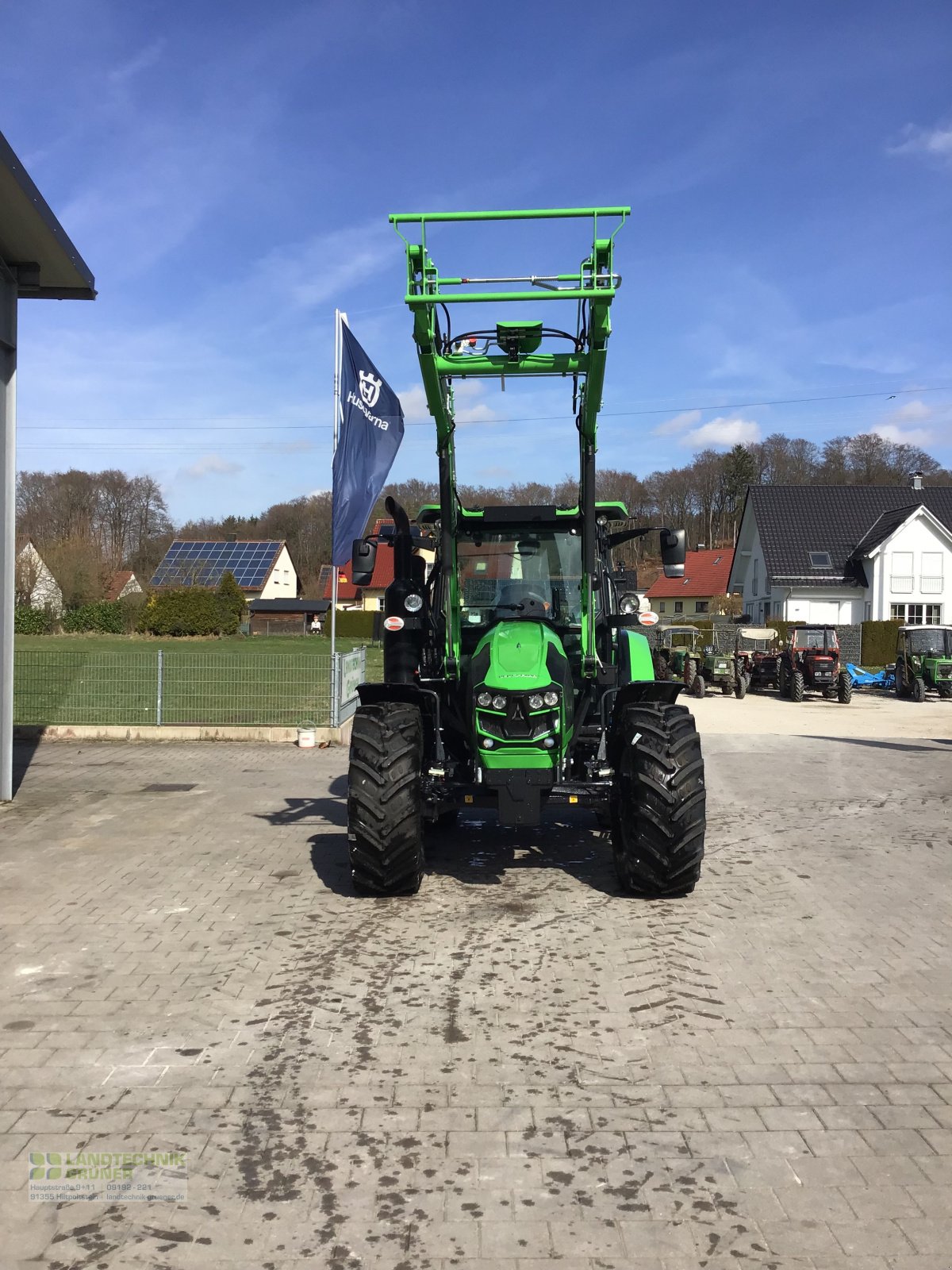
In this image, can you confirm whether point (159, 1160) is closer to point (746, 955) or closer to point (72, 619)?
point (746, 955)

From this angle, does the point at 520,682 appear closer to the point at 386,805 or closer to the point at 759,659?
the point at 386,805

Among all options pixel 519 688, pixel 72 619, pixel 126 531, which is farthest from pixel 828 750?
pixel 126 531

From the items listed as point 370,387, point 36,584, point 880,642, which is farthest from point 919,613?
point 36,584

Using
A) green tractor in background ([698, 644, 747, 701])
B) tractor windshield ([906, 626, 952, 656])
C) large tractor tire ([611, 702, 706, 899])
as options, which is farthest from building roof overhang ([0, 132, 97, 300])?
tractor windshield ([906, 626, 952, 656])

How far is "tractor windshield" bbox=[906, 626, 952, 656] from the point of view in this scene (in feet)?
83.4

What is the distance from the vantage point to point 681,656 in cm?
2708

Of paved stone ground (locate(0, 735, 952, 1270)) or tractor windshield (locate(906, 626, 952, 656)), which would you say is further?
tractor windshield (locate(906, 626, 952, 656))

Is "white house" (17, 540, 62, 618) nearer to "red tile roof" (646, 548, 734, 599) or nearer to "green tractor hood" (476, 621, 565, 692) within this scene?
"red tile roof" (646, 548, 734, 599)

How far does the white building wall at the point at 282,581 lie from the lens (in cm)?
7369

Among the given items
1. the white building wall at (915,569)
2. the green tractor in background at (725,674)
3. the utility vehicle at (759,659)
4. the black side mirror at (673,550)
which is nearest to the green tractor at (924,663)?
the utility vehicle at (759,659)

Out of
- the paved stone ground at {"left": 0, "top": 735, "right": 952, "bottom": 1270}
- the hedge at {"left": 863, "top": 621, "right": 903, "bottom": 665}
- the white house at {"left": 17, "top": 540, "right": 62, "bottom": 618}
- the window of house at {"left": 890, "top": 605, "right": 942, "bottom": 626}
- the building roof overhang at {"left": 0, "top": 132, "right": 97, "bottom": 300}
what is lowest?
the paved stone ground at {"left": 0, "top": 735, "right": 952, "bottom": 1270}

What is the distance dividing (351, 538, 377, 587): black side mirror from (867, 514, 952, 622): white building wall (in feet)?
112

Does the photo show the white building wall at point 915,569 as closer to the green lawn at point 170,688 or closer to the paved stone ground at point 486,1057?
the green lawn at point 170,688

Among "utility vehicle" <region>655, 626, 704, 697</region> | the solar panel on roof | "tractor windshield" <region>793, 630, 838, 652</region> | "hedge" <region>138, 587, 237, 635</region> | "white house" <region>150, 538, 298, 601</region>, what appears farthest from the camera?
"white house" <region>150, 538, 298, 601</region>
